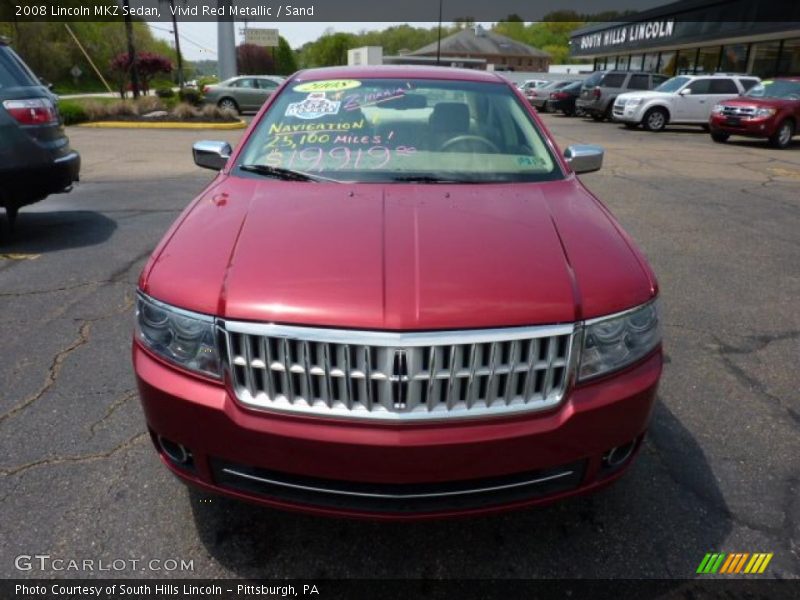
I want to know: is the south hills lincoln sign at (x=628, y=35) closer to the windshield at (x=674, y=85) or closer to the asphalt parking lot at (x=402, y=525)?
the windshield at (x=674, y=85)

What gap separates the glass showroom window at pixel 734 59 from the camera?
2855cm

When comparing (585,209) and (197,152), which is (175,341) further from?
(197,152)

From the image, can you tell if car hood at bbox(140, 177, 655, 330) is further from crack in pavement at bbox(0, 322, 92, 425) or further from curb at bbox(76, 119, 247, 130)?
curb at bbox(76, 119, 247, 130)

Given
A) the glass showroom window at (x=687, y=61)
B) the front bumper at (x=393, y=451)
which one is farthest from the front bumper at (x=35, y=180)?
the glass showroom window at (x=687, y=61)

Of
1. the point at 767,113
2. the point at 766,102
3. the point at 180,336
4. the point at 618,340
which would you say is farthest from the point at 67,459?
the point at 766,102

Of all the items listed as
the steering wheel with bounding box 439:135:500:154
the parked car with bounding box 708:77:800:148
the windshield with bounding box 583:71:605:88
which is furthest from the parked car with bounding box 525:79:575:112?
the steering wheel with bounding box 439:135:500:154

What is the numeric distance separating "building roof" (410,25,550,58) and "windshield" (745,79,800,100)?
208ft

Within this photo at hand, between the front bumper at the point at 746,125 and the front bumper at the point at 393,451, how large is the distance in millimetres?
16179

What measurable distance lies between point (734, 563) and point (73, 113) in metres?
20.7

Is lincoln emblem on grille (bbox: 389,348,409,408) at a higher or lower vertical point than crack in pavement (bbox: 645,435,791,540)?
higher

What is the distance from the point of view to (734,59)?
29359 millimetres

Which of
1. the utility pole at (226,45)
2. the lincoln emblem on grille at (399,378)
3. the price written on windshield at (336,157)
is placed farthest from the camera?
the utility pole at (226,45)

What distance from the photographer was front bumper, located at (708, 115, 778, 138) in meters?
15.0

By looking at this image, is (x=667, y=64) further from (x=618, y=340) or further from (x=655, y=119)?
(x=618, y=340)
